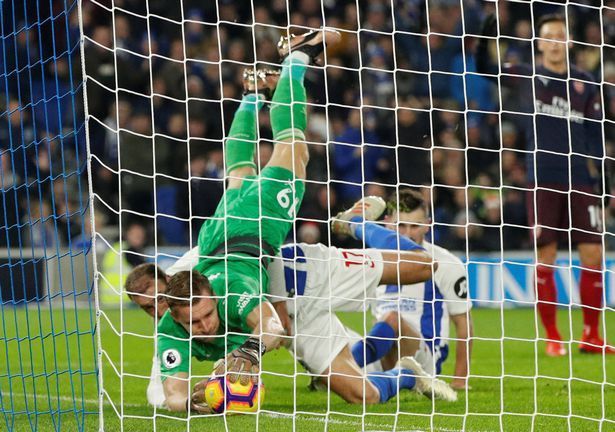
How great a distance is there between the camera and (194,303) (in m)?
4.88

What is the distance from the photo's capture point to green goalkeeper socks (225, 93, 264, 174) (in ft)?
21.6

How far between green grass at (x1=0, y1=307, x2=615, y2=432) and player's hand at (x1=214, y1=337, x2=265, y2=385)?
22 centimetres

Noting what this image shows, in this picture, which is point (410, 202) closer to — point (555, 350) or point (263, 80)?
point (263, 80)

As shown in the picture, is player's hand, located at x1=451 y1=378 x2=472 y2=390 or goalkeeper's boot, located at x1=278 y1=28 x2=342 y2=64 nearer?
goalkeeper's boot, located at x1=278 y1=28 x2=342 y2=64

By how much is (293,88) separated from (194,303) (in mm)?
1581

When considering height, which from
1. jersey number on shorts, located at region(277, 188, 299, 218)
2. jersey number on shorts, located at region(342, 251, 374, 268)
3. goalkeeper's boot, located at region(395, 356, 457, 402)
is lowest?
goalkeeper's boot, located at region(395, 356, 457, 402)

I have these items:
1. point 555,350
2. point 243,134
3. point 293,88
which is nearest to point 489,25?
point 293,88

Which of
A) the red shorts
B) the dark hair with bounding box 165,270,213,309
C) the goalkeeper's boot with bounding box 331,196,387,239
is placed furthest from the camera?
the red shorts

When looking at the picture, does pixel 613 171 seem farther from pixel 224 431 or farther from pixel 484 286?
pixel 224 431

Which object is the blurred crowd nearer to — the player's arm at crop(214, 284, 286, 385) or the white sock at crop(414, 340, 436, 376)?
the white sock at crop(414, 340, 436, 376)

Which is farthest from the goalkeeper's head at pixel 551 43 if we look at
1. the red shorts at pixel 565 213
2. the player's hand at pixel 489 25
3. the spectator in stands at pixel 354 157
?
the spectator in stands at pixel 354 157

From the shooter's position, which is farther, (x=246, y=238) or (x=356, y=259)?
(x=356, y=259)

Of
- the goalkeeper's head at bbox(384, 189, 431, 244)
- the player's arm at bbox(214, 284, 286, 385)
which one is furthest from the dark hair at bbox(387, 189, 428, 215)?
the player's arm at bbox(214, 284, 286, 385)

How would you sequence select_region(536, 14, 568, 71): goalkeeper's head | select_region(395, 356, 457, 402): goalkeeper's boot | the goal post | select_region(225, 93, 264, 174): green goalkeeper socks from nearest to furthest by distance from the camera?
the goal post
select_region(395, 356, 457, 402): goalkeeper's boot
select_region(225, 93, 264, 174): green goalkeeper socks
select_region(536, 14, 568, 71): goalkeeper's head
